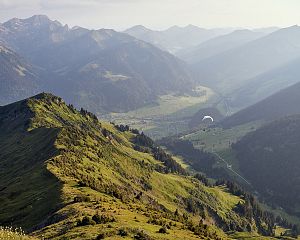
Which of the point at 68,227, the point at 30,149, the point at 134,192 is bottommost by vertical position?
the point at 134,192

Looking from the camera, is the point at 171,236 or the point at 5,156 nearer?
the point at 171,236

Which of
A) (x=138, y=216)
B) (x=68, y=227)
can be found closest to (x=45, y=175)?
(x=138, y=216)

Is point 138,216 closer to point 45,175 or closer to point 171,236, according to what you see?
point 171,236

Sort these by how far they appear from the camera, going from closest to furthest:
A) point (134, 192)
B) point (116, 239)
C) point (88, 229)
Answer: point (116, 239) < point (88, 229) < point (134, 192)

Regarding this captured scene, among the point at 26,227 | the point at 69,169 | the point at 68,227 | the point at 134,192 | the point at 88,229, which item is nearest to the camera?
the point at 88,229

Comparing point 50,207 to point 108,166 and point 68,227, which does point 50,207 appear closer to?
point 68,227

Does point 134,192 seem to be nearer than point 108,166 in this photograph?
Yes

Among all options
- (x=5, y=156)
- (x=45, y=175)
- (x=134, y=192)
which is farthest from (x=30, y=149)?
(x=45, y=175)

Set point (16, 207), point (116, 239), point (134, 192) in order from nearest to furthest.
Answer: point (116, 239), point (16, 207), point (134, 192)

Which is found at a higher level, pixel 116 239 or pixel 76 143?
pixel 116 239
